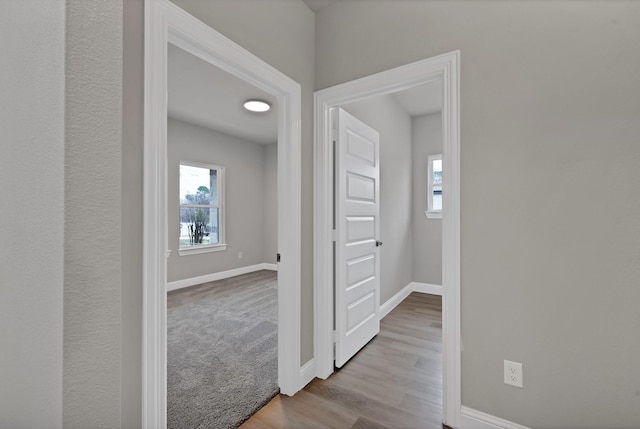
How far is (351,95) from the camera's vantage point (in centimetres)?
204

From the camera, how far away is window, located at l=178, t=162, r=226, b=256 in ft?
16.0

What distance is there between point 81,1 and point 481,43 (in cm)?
177

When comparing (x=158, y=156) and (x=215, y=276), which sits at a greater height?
(x=158, y=156)

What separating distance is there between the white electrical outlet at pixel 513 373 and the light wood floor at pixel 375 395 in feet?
1.57

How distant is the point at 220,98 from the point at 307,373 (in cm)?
330

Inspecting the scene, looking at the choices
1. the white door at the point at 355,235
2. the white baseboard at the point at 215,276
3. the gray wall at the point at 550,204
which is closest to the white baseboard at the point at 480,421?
the gray wall at the point at 550,204

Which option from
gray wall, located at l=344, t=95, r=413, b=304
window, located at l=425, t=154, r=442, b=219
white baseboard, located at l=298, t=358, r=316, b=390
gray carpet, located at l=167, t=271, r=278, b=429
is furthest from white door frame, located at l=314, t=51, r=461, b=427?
window, located at l=425, t=154, r=442, b=219

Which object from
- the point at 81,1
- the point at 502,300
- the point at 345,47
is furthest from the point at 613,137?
the point at 81,1

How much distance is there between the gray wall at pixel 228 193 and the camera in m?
4.64

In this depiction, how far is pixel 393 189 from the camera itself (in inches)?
151

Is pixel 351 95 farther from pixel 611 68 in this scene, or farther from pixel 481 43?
pixel 611 68

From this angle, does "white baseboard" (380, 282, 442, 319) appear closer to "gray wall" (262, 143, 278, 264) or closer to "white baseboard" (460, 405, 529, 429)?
"white baseboard" (460, 405, 529, 429)

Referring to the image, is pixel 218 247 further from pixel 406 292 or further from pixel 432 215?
pixel 432 215

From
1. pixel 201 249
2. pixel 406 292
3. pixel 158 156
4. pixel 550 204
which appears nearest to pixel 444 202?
pixel 550 204
